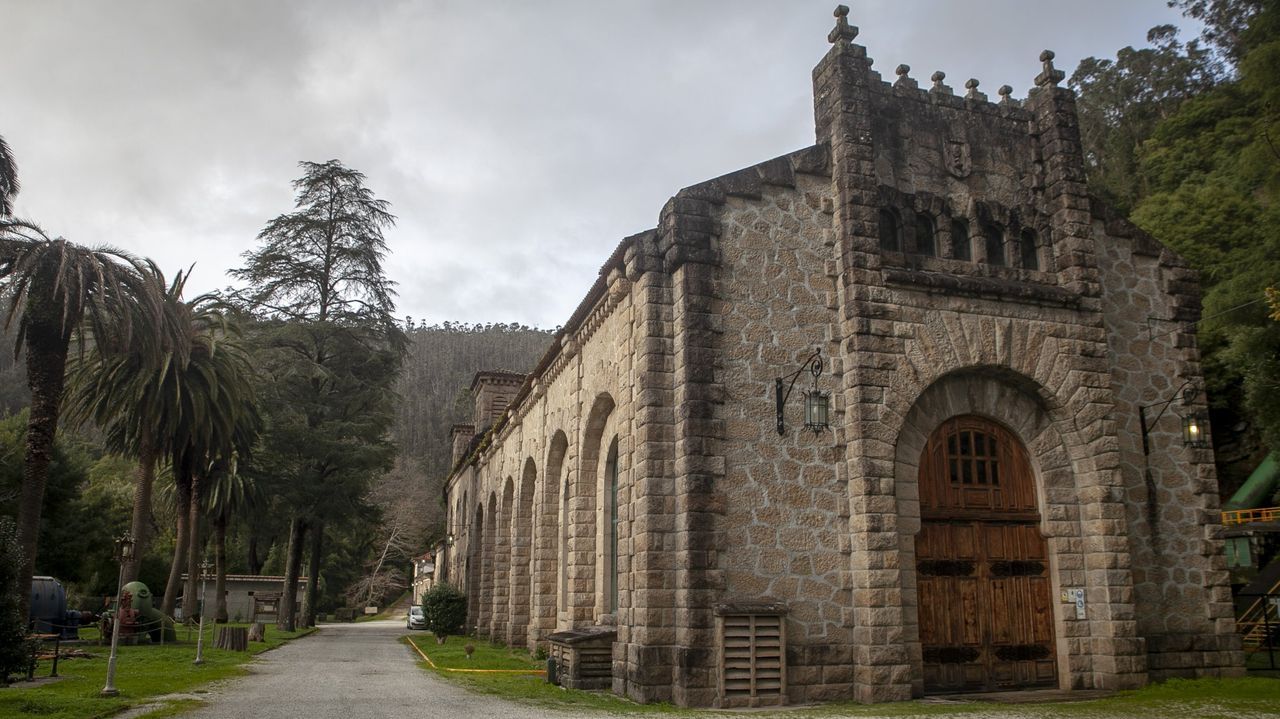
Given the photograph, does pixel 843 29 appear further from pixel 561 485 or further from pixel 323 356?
pixel 323 356

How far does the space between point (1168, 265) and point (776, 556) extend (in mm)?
8579

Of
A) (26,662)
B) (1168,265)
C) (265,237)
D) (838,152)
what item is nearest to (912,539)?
(838,152)

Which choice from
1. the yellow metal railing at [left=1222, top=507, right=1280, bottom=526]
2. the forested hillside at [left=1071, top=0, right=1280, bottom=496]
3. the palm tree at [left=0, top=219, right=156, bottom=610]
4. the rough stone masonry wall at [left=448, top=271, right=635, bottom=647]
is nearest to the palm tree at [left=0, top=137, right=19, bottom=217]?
the palm tree at [left=0, top=219, right=156, bottom=610]

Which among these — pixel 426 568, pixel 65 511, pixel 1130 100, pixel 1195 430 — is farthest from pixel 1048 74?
pixel 426 568

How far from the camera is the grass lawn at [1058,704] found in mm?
9898

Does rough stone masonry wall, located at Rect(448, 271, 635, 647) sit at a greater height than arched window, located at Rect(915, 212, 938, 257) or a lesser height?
lesser

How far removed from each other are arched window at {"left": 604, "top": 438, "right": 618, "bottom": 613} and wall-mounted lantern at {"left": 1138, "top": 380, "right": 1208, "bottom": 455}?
8.30 metres

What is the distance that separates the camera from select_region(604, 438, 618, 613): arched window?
15625mm

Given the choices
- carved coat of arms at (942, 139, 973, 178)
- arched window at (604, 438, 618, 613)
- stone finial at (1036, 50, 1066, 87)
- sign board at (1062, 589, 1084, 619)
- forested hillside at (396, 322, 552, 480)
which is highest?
forested hillside at (396, 322, 552, 480)

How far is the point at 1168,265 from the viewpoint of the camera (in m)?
14.7

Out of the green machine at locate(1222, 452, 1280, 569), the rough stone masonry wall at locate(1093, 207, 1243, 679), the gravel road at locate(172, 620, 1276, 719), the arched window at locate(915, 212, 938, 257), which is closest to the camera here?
the gravel road at locate(172, 620, 1276, 719)

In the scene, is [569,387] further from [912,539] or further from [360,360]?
[360,360]

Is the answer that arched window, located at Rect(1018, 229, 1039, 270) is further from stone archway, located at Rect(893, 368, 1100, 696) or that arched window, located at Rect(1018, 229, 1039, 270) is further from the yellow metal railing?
the yellow metal railing

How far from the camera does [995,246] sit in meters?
13.9
